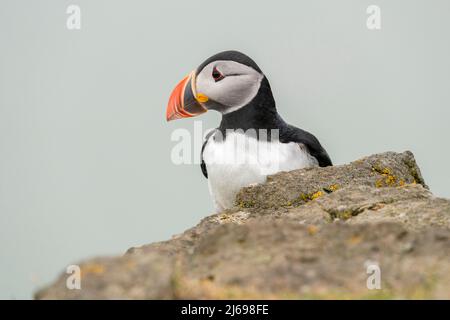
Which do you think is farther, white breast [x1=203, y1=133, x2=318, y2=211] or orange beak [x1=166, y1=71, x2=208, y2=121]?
orange beak [x1=166, y1=71, x2=208, y2=121]

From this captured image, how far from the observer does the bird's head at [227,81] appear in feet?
33.3

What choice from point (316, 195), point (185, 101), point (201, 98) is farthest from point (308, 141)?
point (316, 195)

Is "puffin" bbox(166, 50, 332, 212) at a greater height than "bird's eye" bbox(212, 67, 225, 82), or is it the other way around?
"bird's eye" bbox(212, 67, 225, 82)

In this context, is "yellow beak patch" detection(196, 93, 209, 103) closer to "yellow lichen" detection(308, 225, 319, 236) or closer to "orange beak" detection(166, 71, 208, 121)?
"orange beak" detection(166, 71, 208, 121)

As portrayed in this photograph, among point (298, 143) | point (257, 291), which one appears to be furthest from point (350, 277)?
point (298, 143)

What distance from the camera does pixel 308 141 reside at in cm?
984

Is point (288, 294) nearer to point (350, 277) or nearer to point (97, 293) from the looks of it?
point (350, 277)

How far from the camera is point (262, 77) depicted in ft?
33.8

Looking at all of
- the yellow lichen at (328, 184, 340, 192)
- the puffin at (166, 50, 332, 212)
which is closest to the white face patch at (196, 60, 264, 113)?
the puffin at (166, 50, 332, 212)

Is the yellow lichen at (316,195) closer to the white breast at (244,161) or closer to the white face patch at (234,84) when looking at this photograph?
the white breast at (244,161)

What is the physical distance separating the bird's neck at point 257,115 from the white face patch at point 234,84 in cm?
8

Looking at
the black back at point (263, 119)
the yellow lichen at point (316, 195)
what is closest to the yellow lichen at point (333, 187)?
the yellow lichen at point (316, 195)

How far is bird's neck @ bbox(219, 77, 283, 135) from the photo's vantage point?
9.91m

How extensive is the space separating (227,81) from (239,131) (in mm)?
755
